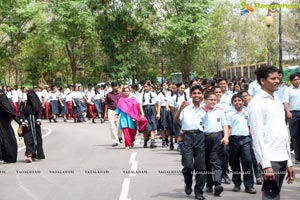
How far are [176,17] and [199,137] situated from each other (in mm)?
29162

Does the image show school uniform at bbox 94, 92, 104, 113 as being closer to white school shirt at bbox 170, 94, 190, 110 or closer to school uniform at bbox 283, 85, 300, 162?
white school shirt at bbox 170, 94, 190, 110

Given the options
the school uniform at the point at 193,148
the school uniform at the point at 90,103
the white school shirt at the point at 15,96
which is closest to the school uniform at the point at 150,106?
the school uniform at the point at 193,148

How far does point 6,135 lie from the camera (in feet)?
47.2

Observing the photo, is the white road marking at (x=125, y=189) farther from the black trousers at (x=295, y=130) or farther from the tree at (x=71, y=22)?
the tree at (x=71, y=22)

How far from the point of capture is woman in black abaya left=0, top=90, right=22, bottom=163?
46.6 feet

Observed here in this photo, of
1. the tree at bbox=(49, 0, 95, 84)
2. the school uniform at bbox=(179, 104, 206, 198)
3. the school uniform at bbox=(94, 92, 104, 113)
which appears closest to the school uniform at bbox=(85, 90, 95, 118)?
the school uniform at bbox=(94, 92, 104, 113)

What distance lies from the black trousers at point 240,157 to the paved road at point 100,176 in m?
0.26

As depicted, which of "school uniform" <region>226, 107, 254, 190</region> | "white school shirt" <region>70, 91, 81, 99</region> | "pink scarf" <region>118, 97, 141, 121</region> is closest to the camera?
"school uniform" <region>226, 107, 254, 190</region>

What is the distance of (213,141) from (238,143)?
59 centimetres

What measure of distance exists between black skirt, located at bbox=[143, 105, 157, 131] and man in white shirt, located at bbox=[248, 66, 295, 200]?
1119 centimetres

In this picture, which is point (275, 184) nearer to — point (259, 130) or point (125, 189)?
point (259, 130)

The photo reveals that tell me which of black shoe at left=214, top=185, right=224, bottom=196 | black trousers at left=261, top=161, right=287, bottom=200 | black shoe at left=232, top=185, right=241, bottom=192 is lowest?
black shoe at left=232, top=185, right=241, bottom=192

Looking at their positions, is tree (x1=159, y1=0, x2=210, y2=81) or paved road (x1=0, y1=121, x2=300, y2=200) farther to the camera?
tree (x1=159, y1=0, x2=210, y2=81)

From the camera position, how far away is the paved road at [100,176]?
962 centimetres
